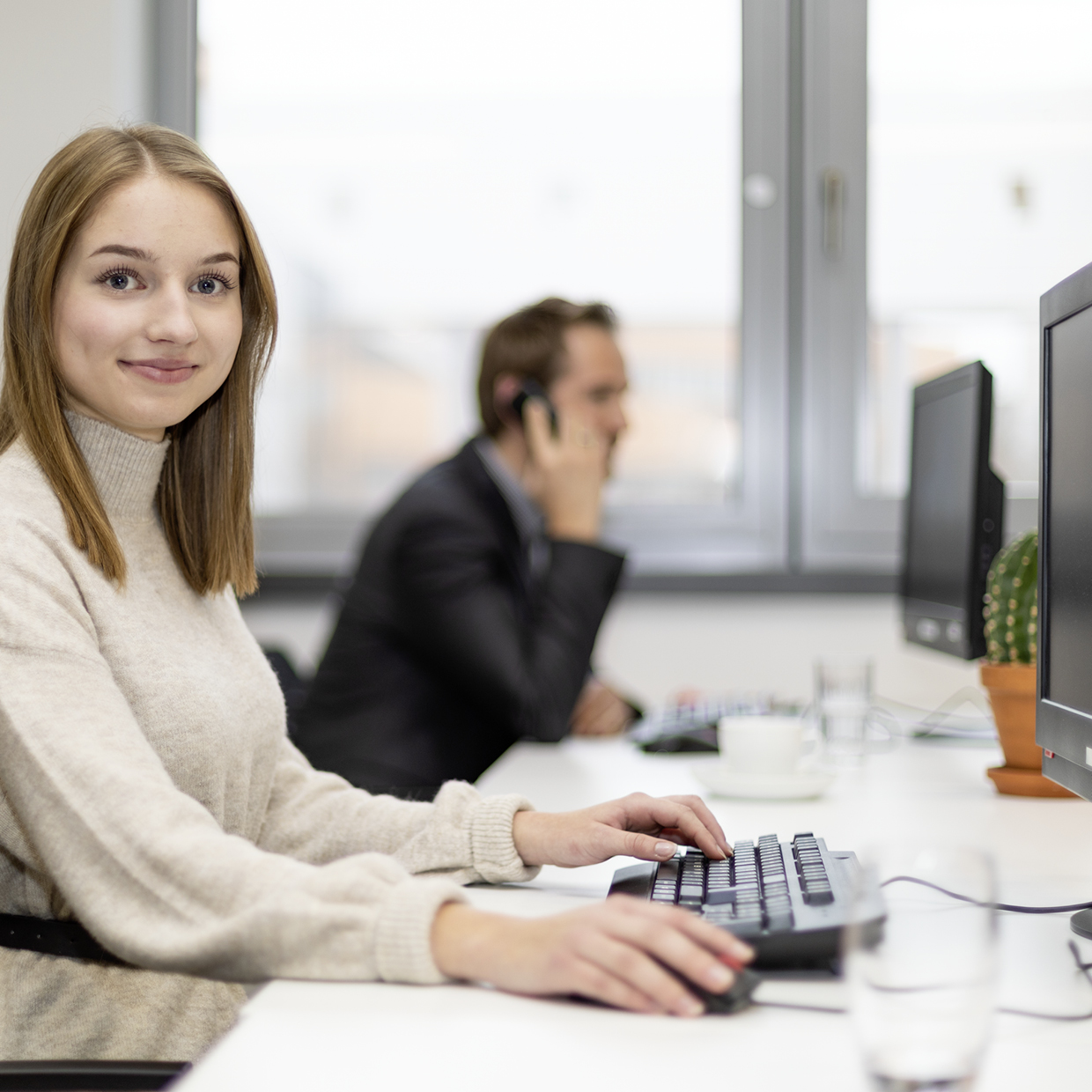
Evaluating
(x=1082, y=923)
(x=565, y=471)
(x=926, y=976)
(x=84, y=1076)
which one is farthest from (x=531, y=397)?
(x=926, y=976)

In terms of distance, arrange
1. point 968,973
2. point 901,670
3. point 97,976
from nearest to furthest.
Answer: point 968,973, point 97,976, point 901,670

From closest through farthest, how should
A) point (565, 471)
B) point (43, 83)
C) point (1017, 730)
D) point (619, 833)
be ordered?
point (619, 833) < point (1017, 730) < point (565, 471) < point (43, 83)

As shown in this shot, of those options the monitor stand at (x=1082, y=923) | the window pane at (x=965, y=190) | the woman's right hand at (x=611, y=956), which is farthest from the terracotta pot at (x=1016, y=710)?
the window pane at (x=965, y=190)

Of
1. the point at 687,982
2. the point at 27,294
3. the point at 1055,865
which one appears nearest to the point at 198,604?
the point at 27,294

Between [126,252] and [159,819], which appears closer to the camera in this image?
[159,819]

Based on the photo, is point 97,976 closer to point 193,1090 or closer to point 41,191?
point 193,1090

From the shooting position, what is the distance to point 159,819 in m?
0.69

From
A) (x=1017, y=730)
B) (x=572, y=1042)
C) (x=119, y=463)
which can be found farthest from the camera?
(x=1017, y=730)

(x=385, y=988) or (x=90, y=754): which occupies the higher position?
(x=90, y=754)

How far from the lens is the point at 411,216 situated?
2596mm

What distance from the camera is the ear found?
1.95 metres

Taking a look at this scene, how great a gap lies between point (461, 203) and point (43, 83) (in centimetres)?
88

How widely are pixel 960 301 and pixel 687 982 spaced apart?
7.21 feet

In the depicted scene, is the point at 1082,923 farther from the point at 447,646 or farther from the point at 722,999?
the point at 447,646
